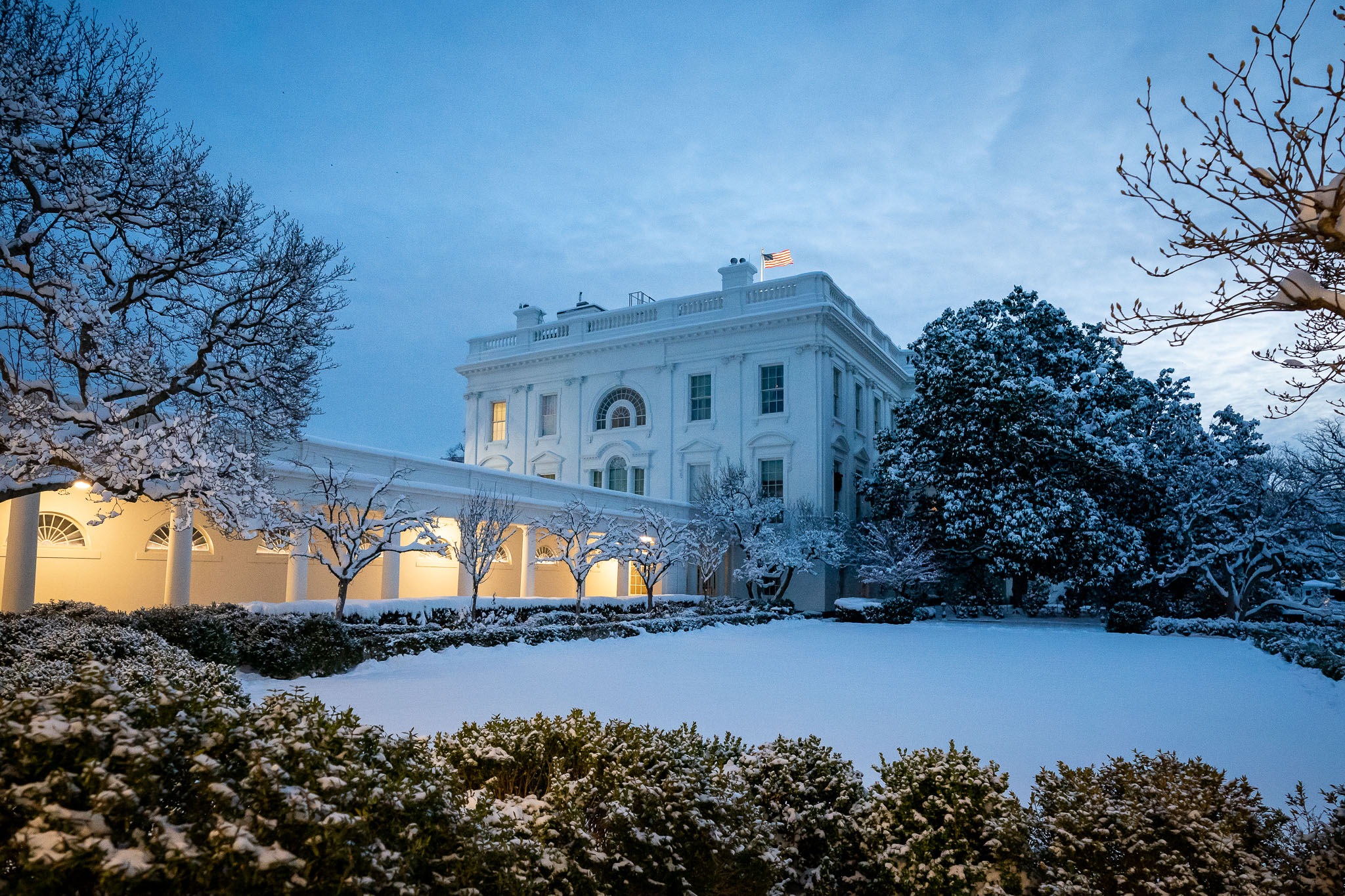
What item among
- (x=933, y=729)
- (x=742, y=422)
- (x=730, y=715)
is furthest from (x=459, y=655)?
(x=742, y=422)

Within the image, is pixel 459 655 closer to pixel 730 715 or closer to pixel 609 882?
pixel 730 715

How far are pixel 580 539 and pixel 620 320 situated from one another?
55.4 feet

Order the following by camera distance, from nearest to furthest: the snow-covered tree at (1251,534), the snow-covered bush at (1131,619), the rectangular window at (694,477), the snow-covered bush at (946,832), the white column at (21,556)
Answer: the snow-covered bush at (946,832) < the white column at (21,556) < the snow-covered bush at (1131,619) < the snow-covered tree at (1251,534) < the rectangular window at (694,477)

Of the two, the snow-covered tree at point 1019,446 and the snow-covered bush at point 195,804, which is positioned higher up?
the snow-covered tree at point 1019,446

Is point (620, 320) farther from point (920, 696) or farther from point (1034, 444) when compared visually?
point (920, 696)

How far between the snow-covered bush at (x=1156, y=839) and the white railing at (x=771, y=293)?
34.3 m

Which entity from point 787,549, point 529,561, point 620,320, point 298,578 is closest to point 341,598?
point 298,578

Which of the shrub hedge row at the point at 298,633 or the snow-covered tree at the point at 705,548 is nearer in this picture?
the shrub hedge row at the point at 298,633

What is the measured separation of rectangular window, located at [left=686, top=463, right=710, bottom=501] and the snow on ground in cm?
1977

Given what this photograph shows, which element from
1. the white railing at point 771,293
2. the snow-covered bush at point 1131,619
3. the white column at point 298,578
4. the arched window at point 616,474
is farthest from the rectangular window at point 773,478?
the white column at point 298,578

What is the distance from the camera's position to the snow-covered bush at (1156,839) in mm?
3695

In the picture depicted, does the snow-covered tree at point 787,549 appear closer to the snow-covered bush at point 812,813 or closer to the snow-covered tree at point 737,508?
the snow-covered tree at point 737,508

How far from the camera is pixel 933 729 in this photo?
8898 millimetres

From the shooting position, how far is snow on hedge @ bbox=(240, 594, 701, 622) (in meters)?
16.2
